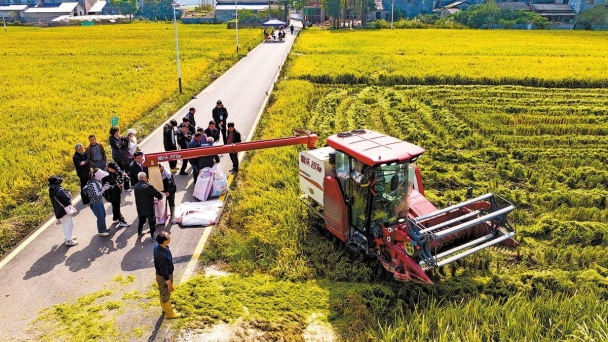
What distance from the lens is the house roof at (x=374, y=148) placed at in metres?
7.02

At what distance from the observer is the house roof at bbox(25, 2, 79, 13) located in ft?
325

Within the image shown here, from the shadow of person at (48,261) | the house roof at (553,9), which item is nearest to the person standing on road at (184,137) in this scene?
the shadow of person at (48,261)

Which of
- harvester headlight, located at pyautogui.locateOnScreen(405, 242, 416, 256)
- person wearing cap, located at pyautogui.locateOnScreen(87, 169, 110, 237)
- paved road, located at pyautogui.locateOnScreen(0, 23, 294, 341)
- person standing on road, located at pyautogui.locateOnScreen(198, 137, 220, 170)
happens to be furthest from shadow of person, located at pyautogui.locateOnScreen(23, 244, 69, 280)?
harvester headlight, located at pyautogui.locateOnScreen(405, 242, 416, 256)

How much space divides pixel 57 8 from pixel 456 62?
10279cm

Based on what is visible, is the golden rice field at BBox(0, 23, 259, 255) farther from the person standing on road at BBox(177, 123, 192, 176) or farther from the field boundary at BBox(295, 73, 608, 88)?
the field boundary at BBox(295, 73, 608, 88)

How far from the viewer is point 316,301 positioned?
6750 millimetres

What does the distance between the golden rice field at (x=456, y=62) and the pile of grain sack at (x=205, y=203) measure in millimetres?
15866

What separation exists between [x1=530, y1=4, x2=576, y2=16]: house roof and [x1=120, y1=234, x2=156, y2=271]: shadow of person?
85323mm

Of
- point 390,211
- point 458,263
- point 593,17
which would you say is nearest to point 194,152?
point 390,211

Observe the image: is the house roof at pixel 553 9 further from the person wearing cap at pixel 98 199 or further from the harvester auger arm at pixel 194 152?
the person wearing cap at pixel 98 199

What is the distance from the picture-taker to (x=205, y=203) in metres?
10.1

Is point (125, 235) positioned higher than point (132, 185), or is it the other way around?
point (132, 185)

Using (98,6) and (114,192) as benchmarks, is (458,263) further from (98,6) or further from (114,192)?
(98,6)

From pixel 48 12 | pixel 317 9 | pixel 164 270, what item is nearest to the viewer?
pixel 164 270
